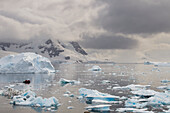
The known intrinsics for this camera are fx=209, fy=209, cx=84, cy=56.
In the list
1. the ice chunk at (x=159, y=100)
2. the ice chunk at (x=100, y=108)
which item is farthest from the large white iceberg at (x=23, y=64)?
the ice chunk at (x=159, y=100)

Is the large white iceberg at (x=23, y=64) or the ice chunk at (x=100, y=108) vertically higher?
the large white iceberg at (x=23, y=64)

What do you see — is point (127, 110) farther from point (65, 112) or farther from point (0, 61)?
point (0, 61)

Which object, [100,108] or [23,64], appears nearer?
[100,108]

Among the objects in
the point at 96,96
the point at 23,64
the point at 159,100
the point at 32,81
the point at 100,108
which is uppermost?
the point at 23,64

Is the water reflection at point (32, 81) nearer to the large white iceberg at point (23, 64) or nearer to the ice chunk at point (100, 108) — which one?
the large white iceberg at point (23, 64)

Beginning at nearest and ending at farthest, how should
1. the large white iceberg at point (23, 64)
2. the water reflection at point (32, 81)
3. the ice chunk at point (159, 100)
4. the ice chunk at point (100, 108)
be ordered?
the ice chunk at point (100, 108) → the ice chunk at point (159, 100) → the water reflection at point (32, 81) → the large white iceberg at point (23, 64)

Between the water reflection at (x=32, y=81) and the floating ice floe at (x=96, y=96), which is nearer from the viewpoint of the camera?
the floating ice floe at (x=96, y=96)

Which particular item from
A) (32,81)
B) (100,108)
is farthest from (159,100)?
(32,81)

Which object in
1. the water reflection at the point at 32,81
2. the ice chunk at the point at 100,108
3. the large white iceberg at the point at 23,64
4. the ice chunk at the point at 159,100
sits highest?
the large white iceberg at the point at 23,64

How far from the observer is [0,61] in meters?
46.2

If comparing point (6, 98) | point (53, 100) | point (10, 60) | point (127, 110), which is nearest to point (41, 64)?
point (10, 60)

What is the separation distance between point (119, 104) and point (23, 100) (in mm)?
7632

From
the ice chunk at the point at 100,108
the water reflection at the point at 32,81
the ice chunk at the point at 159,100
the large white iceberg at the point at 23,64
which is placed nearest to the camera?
the ice chunk at the point at 100,108

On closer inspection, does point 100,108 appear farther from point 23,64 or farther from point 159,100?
point 23,64
